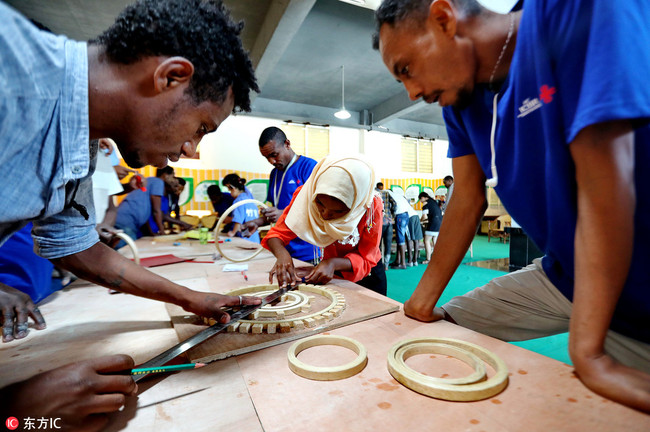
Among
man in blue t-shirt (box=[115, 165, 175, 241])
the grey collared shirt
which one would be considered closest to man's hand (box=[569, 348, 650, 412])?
the grey collared shirt

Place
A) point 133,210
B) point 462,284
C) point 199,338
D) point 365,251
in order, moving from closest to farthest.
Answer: point 199,338 → point 365,251 → point 133,210 → point 462,284

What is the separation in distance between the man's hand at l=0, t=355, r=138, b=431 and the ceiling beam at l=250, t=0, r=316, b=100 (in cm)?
525

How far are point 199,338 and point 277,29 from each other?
225 inches

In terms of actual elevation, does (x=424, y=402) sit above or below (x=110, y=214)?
below

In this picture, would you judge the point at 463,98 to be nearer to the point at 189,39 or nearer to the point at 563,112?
the point at 563,112

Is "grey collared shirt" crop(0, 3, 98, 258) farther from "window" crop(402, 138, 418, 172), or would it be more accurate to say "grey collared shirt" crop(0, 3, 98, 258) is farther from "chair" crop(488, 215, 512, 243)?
"window" crop(402, 138, 418, 172)

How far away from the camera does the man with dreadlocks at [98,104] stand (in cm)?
62

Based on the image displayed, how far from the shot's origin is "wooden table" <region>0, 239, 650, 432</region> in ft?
2.20

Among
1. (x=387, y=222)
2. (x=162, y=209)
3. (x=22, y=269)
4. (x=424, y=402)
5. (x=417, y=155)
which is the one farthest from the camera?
(x=417, y=155)

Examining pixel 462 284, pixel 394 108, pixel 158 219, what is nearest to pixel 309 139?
pixel 394 108

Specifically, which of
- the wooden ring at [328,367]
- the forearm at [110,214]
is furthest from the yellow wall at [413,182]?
the wooden ring at [328,367]

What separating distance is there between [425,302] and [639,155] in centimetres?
Answer: 79

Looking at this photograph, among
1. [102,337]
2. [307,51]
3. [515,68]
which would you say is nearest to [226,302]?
[102,337]

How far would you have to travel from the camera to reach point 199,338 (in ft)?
3.39
